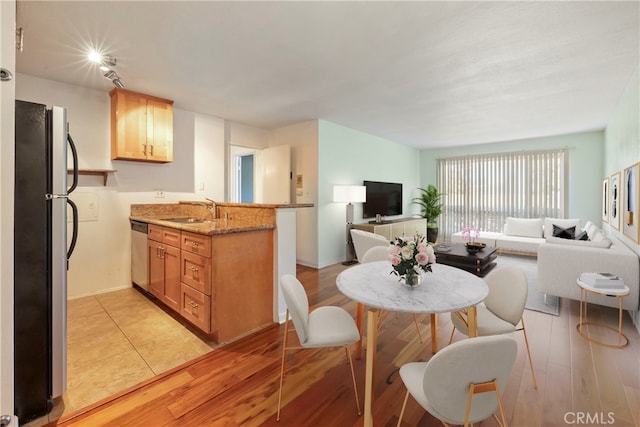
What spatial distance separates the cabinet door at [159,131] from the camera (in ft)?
11.4

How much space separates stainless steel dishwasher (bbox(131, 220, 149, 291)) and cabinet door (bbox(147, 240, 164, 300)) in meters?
0.13

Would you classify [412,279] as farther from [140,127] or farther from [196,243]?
[140,127]

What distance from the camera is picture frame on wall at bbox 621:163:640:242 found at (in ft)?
8.44

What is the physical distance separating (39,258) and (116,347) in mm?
1119

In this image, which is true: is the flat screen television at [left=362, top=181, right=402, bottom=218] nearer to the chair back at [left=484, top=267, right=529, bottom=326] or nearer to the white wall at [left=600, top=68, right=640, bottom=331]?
the white wall at [left=600, top=68, right=640, bottom=331]

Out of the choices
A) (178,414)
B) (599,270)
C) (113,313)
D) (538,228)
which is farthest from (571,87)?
(113,313)

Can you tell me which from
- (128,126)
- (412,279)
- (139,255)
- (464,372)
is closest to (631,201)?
(412,279)

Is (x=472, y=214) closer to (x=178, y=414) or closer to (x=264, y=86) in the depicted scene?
(x=264, y=86)

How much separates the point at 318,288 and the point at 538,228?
189 inches

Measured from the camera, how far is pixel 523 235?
5.56 metres

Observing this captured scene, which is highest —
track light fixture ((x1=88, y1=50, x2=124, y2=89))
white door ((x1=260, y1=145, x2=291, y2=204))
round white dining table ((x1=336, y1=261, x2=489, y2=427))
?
track light fixture ((x1=88, y1=50, x2=124, y2=89))

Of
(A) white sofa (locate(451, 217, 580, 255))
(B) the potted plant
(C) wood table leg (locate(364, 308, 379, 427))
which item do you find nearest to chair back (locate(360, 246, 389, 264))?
(C) wood table leg (locate(364, 308, 379, 427))

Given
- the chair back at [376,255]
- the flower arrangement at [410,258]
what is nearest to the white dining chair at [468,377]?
the flower arrangement at [410,258]

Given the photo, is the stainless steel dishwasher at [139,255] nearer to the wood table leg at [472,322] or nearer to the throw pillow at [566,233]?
the wood table leg at [472,322]
